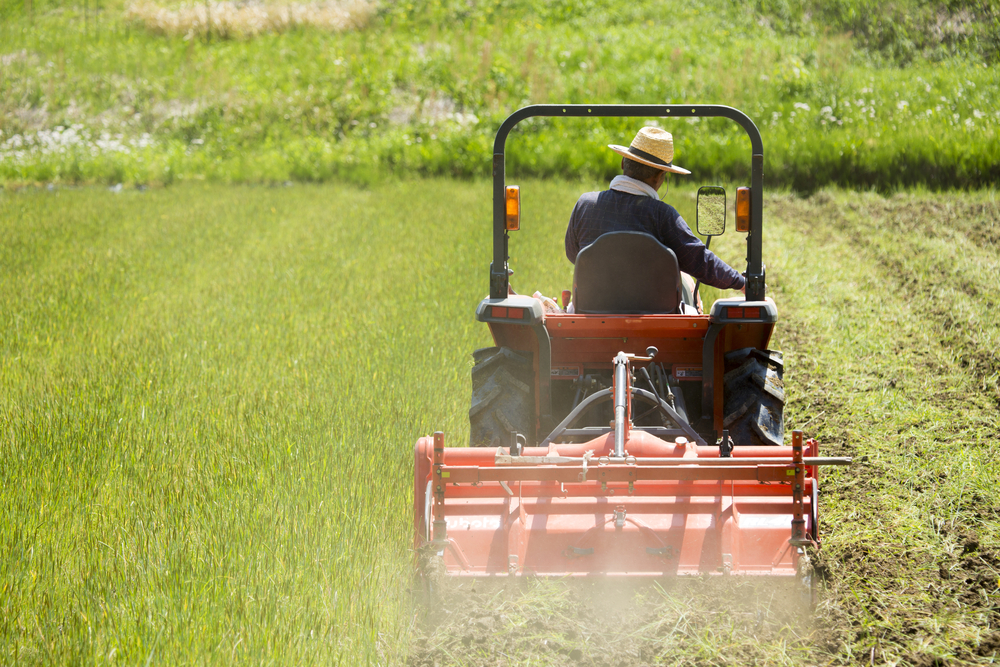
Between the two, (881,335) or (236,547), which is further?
(881,335)

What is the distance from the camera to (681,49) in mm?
21109

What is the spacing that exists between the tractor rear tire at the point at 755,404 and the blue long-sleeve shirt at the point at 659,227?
40cm

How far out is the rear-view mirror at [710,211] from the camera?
395 centimetres

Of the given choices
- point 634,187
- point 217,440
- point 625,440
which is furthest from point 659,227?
point 217,440

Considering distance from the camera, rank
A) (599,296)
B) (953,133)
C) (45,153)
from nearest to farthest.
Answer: (599,296) → (953,133) → (45,153)

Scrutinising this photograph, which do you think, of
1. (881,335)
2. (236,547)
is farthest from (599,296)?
(881,335)

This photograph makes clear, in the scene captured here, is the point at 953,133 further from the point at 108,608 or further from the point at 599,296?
the point at 108,608

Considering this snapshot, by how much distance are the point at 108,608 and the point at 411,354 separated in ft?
12.2

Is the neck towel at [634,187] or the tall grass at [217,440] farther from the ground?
the neck towel at [634,187]

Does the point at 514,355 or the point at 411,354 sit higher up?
the point at 514,355

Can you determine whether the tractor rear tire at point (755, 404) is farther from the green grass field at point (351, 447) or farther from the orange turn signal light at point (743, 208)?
the orange turn signal light at point (743, 208)

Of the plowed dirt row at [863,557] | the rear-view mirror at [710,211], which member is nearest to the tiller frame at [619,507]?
the plowed dirt row at [863,557]

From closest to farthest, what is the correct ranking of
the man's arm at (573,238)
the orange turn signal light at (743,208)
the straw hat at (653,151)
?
1. the orange turn signal light at (743,208)
2. the straw hat at (653,151)
3. the man's arm at (573,238)

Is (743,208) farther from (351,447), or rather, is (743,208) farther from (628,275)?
(351,447)
